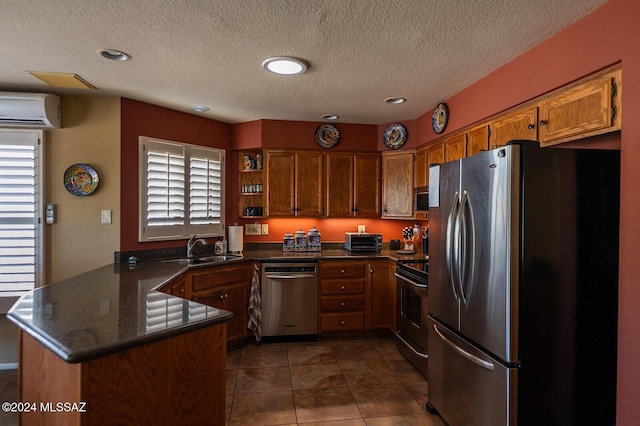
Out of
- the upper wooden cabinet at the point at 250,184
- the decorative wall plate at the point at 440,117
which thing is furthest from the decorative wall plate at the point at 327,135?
the decorative wall plate at the point at 440,117

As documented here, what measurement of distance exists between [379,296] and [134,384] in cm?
294

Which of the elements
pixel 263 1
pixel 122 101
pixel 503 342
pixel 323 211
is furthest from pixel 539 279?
pixel 122 101

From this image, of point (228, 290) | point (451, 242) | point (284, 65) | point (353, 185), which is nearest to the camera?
point (451, 242)

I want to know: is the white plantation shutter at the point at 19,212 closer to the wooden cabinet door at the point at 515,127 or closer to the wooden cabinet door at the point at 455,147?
the wooden cabinet door at the point at 455,147

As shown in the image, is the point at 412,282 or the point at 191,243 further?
the point at 191,243

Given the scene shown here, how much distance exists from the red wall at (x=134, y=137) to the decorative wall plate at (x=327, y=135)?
1.48m

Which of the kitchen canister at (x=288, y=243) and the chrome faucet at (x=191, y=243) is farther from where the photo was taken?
the kitchen canister at (x=288, y=243)

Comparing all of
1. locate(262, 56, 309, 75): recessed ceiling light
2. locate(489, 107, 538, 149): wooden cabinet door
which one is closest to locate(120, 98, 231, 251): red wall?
locate(262, 56, 309, 75): recessed ceiling light

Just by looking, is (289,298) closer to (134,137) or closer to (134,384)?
(134,137)

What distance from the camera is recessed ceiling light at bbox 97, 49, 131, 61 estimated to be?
226 cm

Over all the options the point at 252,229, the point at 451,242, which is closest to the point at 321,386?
the point at 451,242

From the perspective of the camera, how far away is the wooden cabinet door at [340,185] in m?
4.21

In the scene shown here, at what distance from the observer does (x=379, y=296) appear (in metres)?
3.87

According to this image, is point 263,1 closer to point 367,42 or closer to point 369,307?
point 367,42
